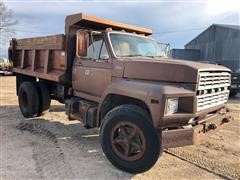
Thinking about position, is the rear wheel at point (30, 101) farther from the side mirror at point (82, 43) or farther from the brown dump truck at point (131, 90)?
the side mirror at point (82, 43)

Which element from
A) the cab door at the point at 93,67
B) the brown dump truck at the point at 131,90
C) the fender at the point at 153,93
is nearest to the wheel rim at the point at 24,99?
the brown dump truck at the point at 131,90

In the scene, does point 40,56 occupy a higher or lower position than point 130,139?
higher

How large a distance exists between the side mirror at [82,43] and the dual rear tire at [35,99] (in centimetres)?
231

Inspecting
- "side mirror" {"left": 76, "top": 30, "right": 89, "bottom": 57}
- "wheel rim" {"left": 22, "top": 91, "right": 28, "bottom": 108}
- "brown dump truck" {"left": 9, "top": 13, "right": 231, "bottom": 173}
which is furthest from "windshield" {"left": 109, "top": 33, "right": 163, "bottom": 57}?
"wheel rim" {"left": 22, "top": 91, "right": 28, "bottom": 108}

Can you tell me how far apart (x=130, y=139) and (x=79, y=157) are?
4.01 ft

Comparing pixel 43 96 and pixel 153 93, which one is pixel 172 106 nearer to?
pixel 153 93

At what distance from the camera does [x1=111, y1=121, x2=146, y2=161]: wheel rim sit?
4824 millimetres

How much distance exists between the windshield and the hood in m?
0.54

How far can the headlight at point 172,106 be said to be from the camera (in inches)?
179

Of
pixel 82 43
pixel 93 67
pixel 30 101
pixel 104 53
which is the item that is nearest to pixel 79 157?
pixel 93 67

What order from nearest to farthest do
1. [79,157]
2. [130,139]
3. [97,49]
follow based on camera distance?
[130,139] < [79,157] < [97,49]

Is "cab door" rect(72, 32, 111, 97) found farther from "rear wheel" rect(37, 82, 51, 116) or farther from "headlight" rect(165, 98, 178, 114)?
"rear wheel" rect(37, 82, 51, 116)

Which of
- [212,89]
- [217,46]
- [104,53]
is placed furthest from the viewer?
[217,46]

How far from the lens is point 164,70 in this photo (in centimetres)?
502
